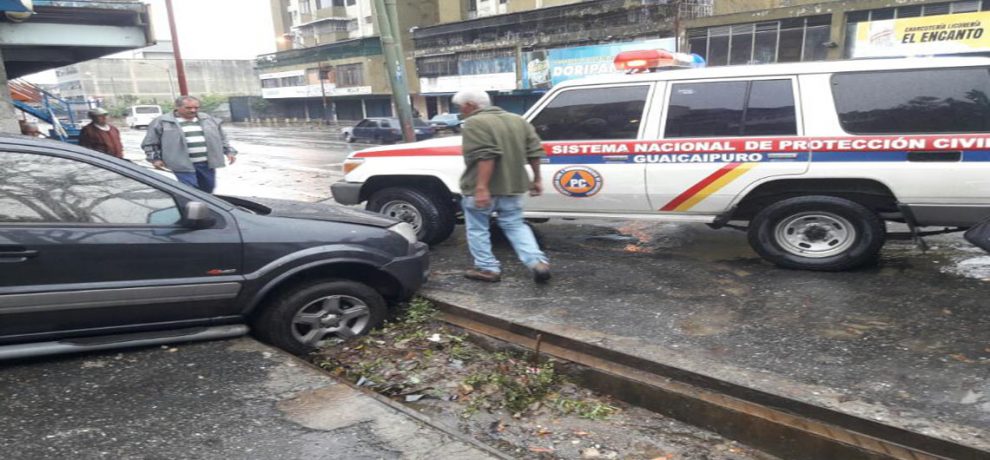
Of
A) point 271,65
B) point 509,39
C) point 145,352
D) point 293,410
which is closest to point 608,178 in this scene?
point 293,410

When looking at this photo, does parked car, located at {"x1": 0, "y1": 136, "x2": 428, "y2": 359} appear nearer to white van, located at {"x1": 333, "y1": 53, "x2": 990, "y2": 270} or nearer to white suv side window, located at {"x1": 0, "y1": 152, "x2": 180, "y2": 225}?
white suv side window, located at {"x1": 0, "y1": 152, "x2": 180, "y2": 225}

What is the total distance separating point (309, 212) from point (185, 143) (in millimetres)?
3319

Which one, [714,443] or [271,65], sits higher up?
[271,65]

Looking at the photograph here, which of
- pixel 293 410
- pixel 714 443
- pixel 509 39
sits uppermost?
pixel 509 39

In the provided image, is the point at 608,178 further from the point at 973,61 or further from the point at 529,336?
the point at 973,61

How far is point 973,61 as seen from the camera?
13.7 ft

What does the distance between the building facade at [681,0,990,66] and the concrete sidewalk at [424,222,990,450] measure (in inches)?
741

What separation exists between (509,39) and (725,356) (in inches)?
1308

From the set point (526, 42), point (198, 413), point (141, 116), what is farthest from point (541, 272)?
point (141, 116)

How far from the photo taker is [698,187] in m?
4.89

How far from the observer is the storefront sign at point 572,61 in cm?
2811

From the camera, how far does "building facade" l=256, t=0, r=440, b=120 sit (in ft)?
152

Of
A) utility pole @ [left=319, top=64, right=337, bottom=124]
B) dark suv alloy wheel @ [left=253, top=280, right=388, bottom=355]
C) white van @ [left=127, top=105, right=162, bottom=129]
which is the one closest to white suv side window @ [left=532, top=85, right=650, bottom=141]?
dark suv alloy wheel @ [left=253, top=280, right=388, bottom=355]

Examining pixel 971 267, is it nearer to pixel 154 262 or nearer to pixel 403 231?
pixel 403 231
